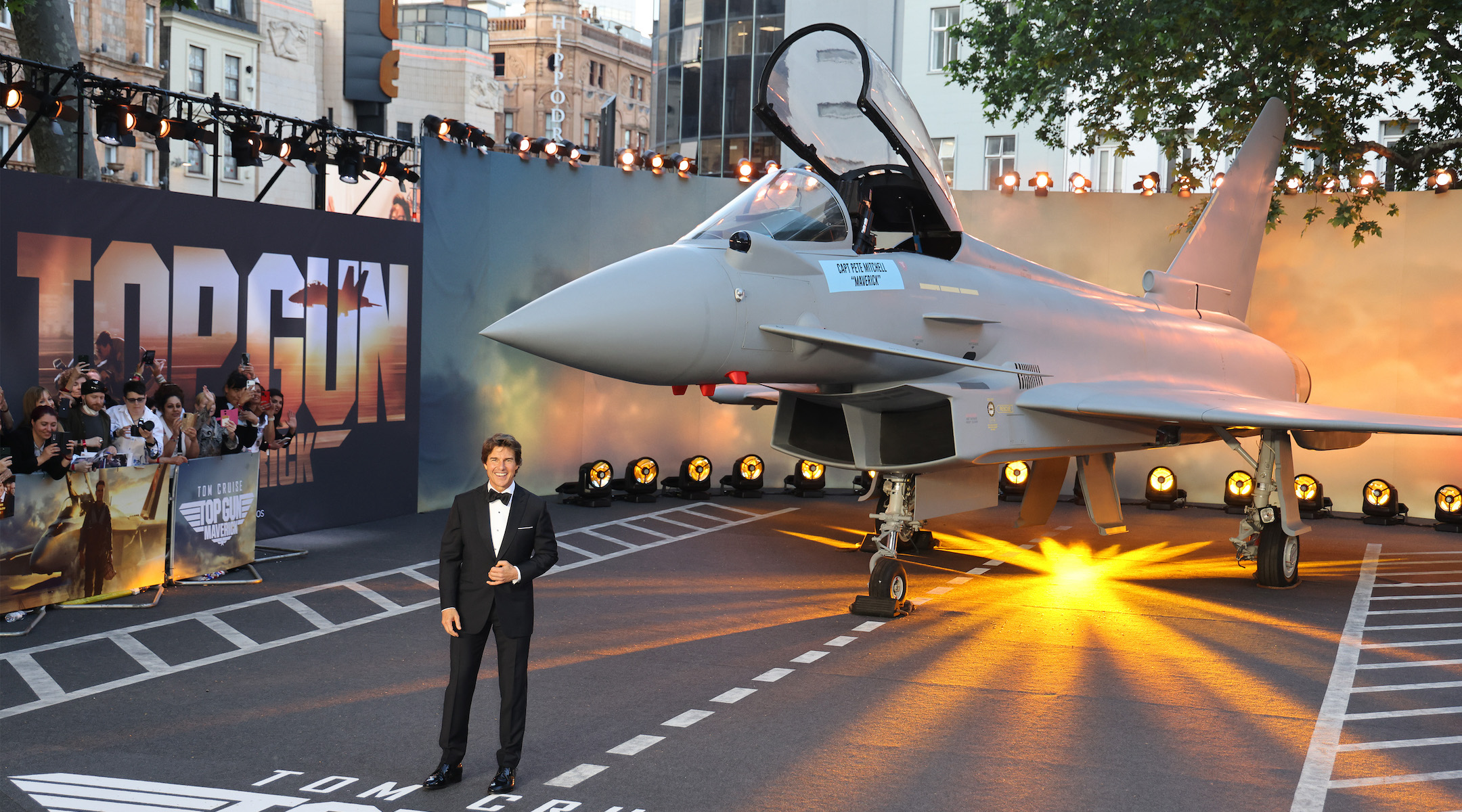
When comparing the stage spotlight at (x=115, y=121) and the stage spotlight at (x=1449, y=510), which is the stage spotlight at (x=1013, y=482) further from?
the stage spotlight at (x=115, y=121)

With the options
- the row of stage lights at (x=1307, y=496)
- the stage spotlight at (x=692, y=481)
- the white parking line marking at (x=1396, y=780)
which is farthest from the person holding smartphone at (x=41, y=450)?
the row of stage lights at (x=1307, y=496)

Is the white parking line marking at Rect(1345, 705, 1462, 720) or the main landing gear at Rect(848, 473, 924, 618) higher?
the main landing gear at Rect(848, 473, 924, 618)

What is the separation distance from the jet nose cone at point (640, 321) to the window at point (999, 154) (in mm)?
25337

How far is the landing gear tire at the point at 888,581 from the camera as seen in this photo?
30.6 ft

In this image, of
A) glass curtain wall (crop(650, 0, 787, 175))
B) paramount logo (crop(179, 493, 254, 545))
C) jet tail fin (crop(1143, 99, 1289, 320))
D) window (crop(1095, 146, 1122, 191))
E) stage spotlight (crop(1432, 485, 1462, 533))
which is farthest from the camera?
window (crop(1095, 146, 1122, 191))

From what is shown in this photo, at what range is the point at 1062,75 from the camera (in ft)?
60.6

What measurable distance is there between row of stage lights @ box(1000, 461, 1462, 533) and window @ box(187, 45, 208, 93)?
37632 mm

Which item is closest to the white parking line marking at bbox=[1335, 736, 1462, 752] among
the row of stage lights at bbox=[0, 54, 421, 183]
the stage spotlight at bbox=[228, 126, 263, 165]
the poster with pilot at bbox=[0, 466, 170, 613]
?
the poster with pilot at bbox=[0, 466, 170, 613]

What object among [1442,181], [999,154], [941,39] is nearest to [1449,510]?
[1442,181]

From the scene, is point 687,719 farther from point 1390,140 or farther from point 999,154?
point 1390,140

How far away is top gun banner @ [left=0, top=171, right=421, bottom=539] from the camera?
395 inches

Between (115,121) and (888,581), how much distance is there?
8.06m

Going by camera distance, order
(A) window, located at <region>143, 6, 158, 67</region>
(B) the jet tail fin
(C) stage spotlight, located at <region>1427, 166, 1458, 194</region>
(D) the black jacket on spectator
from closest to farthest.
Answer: (D) the black jacket on spectator < (B) the jet tail fin < (C) stage spotlight, located at <region>1427, 166, 1458, 194</region> < (A) window, located at <region>143, 6, 158, 67</region>

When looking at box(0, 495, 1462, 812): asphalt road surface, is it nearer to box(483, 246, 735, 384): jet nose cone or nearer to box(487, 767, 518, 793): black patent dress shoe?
box(487, 767, 518, 793): black patent dress shoe
